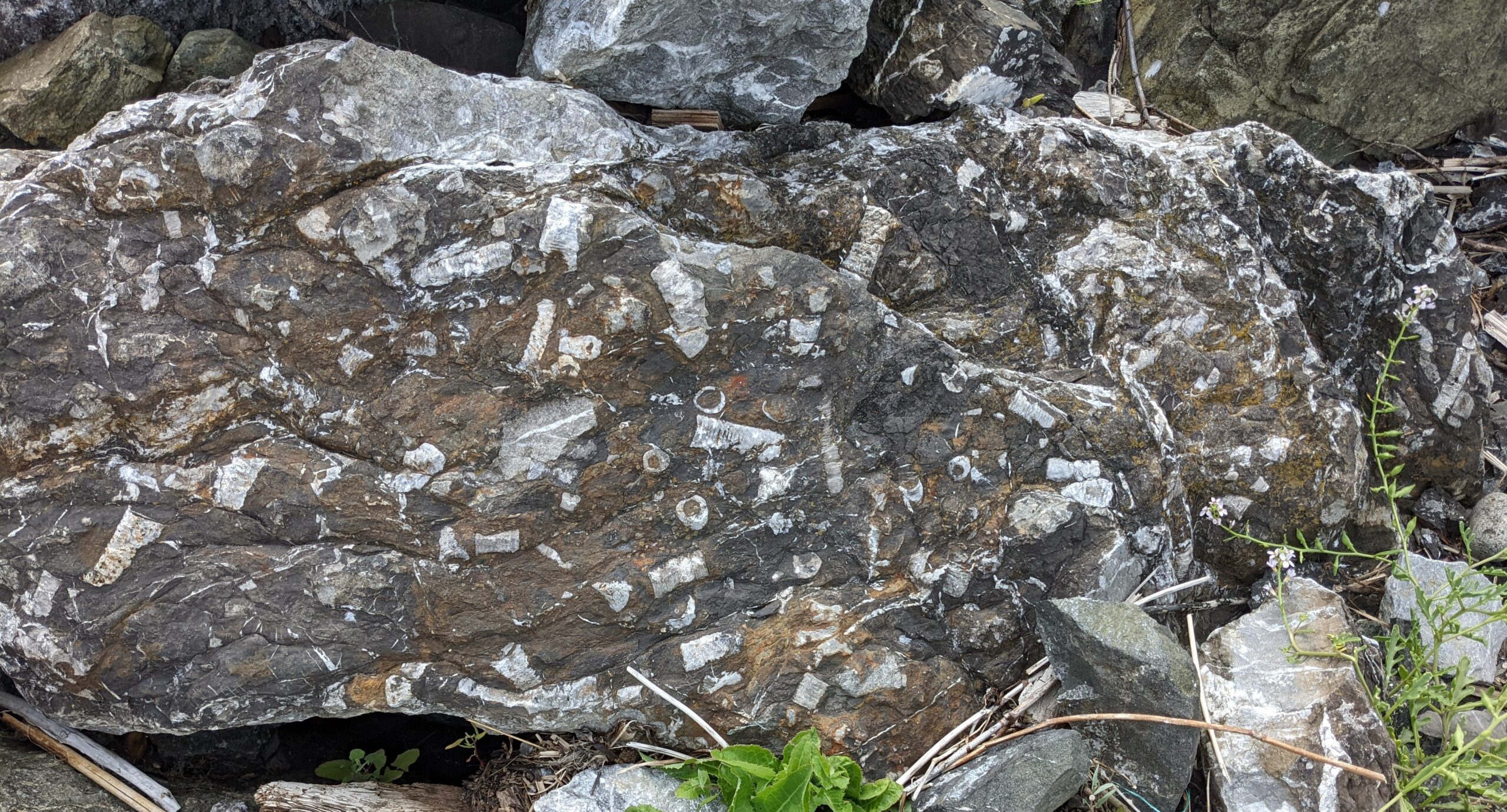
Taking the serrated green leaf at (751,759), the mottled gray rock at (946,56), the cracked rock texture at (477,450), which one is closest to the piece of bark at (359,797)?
the cracked rock texture at (477,450)

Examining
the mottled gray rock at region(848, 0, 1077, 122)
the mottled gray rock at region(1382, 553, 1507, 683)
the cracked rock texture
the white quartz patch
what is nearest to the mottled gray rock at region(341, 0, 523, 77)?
the cracked rock texture

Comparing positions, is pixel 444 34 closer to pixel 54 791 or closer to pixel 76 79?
pixel 76 79

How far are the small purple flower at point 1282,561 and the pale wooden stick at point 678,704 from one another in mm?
1352

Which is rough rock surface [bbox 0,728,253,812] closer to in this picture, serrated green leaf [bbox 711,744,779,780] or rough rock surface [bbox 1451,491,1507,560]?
serrated green leaf [bbox 711,744,779,780]

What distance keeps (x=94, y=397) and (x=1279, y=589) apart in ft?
8.65

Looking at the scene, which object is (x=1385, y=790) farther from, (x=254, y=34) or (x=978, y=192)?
(x=254, y=34)

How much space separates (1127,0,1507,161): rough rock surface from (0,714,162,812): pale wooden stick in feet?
12.2

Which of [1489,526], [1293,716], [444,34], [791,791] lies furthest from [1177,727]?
[444,34]

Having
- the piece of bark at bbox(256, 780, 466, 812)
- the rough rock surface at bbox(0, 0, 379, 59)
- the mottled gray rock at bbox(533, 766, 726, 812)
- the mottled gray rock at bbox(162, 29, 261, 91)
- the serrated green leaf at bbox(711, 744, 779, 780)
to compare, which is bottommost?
the piece of bark at bbox(256, 780, 466, 812)

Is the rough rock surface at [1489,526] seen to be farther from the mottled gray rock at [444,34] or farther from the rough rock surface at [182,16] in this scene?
the rough rock surface at [182,16]

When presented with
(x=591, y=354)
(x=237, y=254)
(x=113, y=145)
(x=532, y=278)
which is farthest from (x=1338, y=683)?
(x=113, y=145)

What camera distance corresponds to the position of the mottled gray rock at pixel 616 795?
2.22 metres

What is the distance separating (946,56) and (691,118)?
2.85ft

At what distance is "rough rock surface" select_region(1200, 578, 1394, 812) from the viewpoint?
220cm
